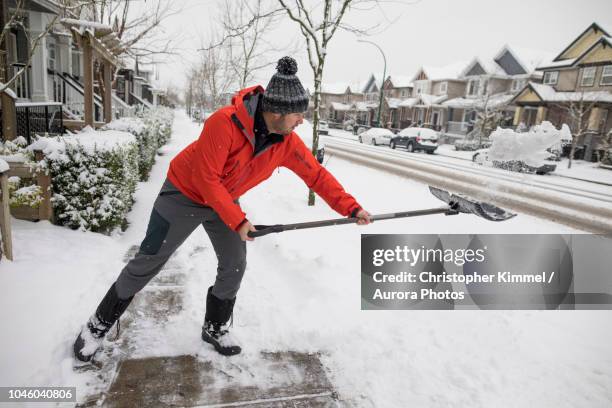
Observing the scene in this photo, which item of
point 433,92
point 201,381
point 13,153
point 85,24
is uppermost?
point 433,92

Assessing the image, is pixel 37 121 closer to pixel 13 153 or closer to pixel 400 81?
pixel 13 153

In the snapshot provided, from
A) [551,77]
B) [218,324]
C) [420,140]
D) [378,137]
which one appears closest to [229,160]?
[218,324]

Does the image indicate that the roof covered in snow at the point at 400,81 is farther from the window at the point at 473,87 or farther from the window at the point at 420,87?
the window at the point at 473,87

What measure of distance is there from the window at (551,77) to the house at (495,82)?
9.30 feet

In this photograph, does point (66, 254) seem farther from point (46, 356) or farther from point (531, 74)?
point (531, 74)

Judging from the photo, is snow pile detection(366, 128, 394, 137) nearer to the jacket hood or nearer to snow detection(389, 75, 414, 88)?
the jacket hood

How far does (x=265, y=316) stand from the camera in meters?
3.26

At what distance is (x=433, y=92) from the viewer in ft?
154

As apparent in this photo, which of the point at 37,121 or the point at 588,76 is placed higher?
the point at 588,76

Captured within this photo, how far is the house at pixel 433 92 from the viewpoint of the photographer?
4366cm

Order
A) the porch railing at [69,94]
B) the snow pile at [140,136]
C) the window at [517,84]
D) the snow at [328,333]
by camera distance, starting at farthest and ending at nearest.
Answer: the window at [517,84] < the porch railing at [69,94] < the snow pile at [140,136] < the snow at [328,333]

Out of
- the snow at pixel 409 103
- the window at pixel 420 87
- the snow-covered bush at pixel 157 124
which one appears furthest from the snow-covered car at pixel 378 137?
the window at pixel 420 87

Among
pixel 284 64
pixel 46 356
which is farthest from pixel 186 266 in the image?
pixel 284 64

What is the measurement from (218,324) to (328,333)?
2.72 ft
